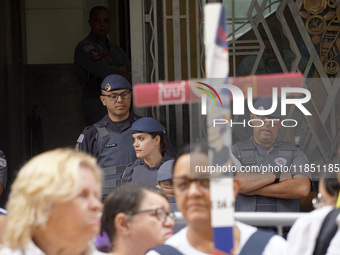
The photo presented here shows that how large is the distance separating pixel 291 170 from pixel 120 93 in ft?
4.90

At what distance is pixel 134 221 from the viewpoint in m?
3.58

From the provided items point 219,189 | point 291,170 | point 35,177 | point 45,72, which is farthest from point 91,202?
point 45,72

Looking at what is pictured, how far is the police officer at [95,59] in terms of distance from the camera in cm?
736

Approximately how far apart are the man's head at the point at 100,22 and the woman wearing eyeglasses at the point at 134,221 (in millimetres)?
3987

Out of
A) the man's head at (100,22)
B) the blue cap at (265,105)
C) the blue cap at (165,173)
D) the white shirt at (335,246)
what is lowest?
the white shirt at (335,246)

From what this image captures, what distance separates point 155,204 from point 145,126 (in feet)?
7.47

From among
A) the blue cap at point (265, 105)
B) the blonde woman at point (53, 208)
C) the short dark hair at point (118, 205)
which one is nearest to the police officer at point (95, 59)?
the blue cap at point (265, 105)

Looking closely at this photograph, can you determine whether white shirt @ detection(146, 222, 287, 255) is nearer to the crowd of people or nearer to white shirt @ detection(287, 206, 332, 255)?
the crowd of people

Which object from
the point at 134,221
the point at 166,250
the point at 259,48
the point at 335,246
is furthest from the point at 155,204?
the point at 259,48

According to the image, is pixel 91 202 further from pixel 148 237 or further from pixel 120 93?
pixel 120 93

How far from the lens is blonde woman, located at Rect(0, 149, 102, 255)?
2.83m

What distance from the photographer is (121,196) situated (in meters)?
3.63

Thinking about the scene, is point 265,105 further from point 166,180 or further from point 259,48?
point 259,48

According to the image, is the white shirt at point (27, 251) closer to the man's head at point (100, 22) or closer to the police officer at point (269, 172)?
the police officer at point (269, 172)
